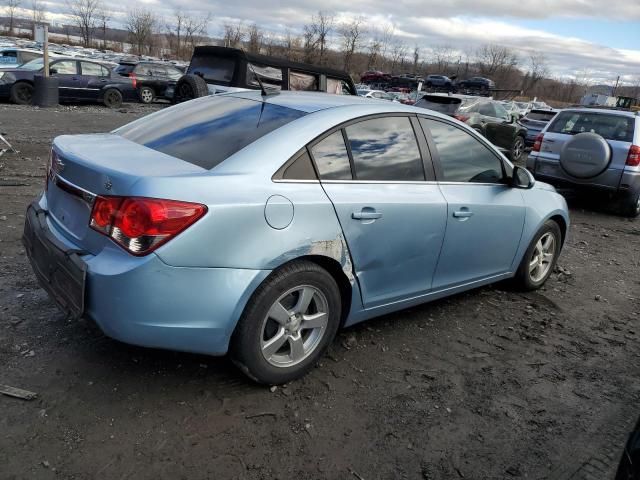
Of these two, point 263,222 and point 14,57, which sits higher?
A: point 263,222

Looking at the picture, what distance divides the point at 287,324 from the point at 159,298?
29.0 inches

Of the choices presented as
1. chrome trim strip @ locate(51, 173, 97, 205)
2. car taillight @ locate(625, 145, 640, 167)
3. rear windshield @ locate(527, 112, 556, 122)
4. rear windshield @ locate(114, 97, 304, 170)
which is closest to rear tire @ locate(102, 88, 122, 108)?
rear windshield @ locate(527, 112, 556, 122)

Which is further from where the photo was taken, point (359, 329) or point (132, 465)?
point (359, 329)

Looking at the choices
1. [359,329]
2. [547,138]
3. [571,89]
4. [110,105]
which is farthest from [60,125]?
[571,89]

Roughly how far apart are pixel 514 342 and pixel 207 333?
2356 millimetres

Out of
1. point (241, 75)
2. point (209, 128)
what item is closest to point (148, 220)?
point (209, 128)

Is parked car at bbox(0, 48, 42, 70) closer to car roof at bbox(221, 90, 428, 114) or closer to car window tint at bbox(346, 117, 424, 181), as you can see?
car roof at bbox(221, 90, 428, 114)

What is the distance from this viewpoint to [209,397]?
2.88 m

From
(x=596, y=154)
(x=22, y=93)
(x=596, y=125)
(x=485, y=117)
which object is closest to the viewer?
(x=596, y=154)

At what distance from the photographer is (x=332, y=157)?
10.2ft

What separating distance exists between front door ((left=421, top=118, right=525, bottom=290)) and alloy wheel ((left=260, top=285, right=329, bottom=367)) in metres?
1.03

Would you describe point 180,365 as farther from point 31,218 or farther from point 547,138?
point 547,138

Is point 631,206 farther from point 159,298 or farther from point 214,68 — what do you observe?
point 159,298

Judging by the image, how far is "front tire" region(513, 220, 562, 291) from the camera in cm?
463
